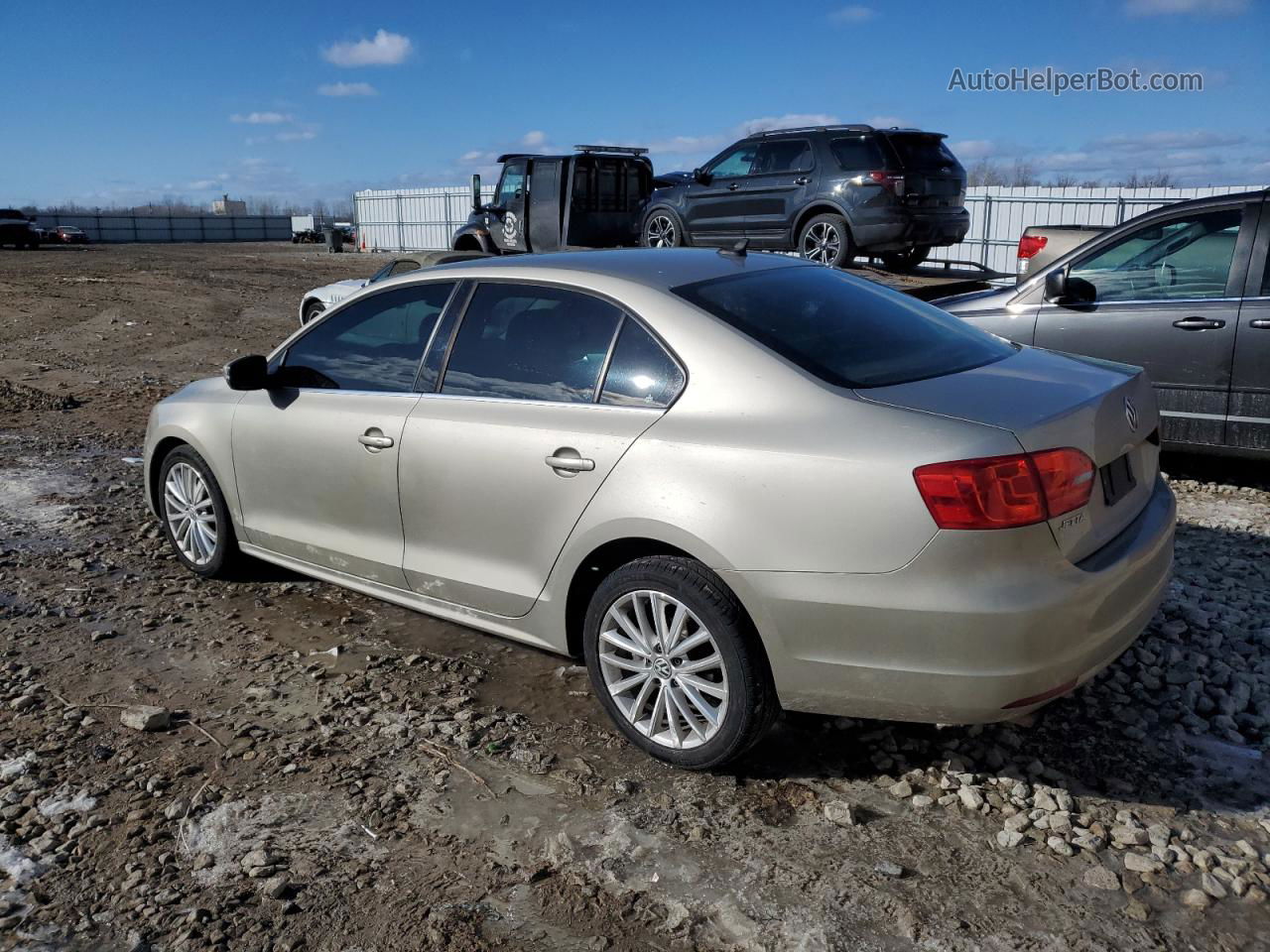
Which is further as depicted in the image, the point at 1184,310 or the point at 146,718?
the point at 1184,310

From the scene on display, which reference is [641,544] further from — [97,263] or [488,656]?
[97,263]

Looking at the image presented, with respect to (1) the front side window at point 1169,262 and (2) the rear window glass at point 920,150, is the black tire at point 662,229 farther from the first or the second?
(1) the front side window at point 1169,262

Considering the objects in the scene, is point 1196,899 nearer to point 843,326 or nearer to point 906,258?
point 843,326

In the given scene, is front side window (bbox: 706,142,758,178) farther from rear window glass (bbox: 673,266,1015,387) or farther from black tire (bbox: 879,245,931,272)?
rear window glass (bbox: 673,266,1015,387)

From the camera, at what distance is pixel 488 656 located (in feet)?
15.0

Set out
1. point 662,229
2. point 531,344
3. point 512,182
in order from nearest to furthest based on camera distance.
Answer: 1. point 531,344
2. point 662,229
3. point 512,182

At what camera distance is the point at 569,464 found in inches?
143

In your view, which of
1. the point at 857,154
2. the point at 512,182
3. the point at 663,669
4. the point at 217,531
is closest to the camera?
the point at 663,669

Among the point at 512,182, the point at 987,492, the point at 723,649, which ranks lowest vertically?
the point at 723,649

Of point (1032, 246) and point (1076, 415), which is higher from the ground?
point (1032, 246)

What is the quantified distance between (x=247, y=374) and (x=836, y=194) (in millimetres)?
9952

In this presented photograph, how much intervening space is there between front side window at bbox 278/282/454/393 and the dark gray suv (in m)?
9.57

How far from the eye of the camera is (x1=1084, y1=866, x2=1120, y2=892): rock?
291 cm

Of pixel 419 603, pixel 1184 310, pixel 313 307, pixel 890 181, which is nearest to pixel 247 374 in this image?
pixel 419 603
